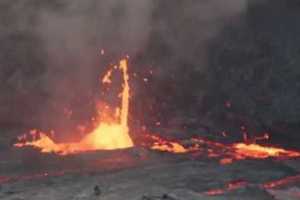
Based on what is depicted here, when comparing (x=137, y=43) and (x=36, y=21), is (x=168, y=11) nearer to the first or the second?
(x=137, y=43)

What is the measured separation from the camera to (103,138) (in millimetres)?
13461

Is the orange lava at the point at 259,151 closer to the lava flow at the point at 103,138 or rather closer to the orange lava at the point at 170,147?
the orange lava at the point at 170,147

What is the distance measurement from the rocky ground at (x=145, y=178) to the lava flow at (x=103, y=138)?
2.78 ft

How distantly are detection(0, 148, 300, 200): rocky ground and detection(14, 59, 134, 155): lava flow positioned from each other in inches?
33.4

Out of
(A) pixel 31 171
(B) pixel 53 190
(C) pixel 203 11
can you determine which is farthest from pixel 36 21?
(B) pixel 53 190

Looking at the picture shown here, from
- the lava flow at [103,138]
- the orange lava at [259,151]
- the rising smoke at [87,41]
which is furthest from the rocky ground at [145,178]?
the rising smoke at [87,41]

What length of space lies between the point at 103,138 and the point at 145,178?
3.67 metres

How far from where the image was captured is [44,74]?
1498cm

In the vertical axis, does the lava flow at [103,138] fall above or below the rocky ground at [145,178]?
above

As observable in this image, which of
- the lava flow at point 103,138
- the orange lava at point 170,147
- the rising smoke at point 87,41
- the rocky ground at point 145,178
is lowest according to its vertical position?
the rocky ground at point 145,178

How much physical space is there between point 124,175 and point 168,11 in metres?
6.05

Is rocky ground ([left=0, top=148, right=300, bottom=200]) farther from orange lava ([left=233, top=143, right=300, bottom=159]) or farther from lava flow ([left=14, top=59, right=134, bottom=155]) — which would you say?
lava flow ([left=14, top=59, right=134, bottom=155])

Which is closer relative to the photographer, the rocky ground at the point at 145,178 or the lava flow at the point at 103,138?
the rocky ground at the point at 145,178

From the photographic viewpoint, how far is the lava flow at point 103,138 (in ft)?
41.0
